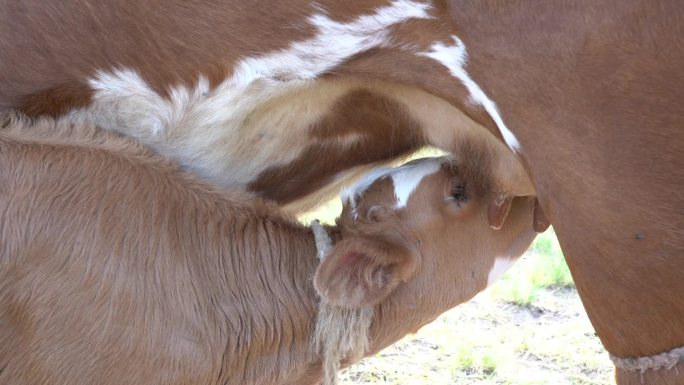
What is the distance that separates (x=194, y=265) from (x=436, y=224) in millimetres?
843

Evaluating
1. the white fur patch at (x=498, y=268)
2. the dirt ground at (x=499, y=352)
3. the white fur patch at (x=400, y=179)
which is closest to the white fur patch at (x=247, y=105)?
the white fur patch at (x=400, y=179)

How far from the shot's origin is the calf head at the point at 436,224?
11.2 feet

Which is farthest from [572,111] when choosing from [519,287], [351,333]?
[519,287]

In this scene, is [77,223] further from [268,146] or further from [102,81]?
[268,146]

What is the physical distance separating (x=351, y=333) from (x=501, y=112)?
109cm

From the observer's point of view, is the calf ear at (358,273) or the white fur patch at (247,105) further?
the calf ear at (358,273)

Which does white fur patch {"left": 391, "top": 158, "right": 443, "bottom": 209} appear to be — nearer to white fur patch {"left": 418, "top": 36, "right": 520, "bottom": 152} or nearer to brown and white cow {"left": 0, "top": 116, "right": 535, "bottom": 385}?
brown and white cow {"left": 0, "top": 116, "right": 535, "bottom": 385}

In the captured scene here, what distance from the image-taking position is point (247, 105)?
2.94 m

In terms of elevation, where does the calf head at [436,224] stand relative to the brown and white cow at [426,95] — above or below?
below

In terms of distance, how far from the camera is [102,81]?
2838 millimetres

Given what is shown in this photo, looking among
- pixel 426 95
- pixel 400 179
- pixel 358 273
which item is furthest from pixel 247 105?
pixel 400 179

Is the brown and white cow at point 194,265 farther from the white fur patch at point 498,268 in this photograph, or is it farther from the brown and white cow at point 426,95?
the brown and white cow at point 426,95

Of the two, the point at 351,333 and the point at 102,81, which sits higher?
the point at 102,81

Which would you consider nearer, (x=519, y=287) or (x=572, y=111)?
(x=572, y=111)
